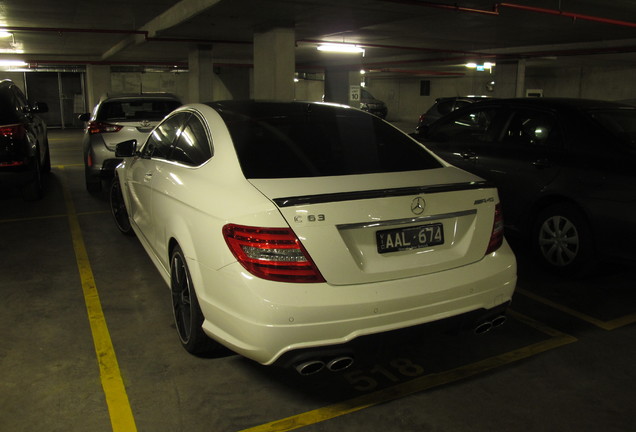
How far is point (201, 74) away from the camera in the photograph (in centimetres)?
1753

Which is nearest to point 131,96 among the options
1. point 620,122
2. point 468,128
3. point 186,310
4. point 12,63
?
point 468,128

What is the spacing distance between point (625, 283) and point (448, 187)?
109 inches

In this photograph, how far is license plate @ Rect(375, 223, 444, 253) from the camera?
272 cm

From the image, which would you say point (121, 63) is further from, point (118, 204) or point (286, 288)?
point (286, 288)

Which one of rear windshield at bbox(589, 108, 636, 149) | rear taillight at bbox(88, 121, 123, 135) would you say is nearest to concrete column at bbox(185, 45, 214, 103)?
rear taillight at bbox(88, 121, 123, 135)

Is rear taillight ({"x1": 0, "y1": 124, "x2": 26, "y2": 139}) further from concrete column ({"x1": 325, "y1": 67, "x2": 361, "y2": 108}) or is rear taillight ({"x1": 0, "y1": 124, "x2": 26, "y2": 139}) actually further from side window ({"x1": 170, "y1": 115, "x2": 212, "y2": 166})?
concrete column ({"x1": 325, "y1": 67, "x2": 361, "y2": 108})

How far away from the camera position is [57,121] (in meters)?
29.0

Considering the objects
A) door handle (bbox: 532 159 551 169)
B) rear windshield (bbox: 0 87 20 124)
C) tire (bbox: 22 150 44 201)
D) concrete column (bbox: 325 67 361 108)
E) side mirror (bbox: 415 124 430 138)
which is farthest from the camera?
concrete column (bbox: 325 67 361 108)

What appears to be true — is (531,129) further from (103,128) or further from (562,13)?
(562,13)

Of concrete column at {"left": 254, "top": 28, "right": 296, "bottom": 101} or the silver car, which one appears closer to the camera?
the silver car

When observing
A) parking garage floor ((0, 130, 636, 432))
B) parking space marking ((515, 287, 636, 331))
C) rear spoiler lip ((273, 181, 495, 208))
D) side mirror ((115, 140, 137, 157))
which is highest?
side mirror ((115, 140, 137, 157))

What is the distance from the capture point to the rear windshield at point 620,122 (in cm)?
468

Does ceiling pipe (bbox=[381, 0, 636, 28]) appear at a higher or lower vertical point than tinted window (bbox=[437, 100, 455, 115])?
higher

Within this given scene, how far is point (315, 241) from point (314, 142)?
3.49 feet
